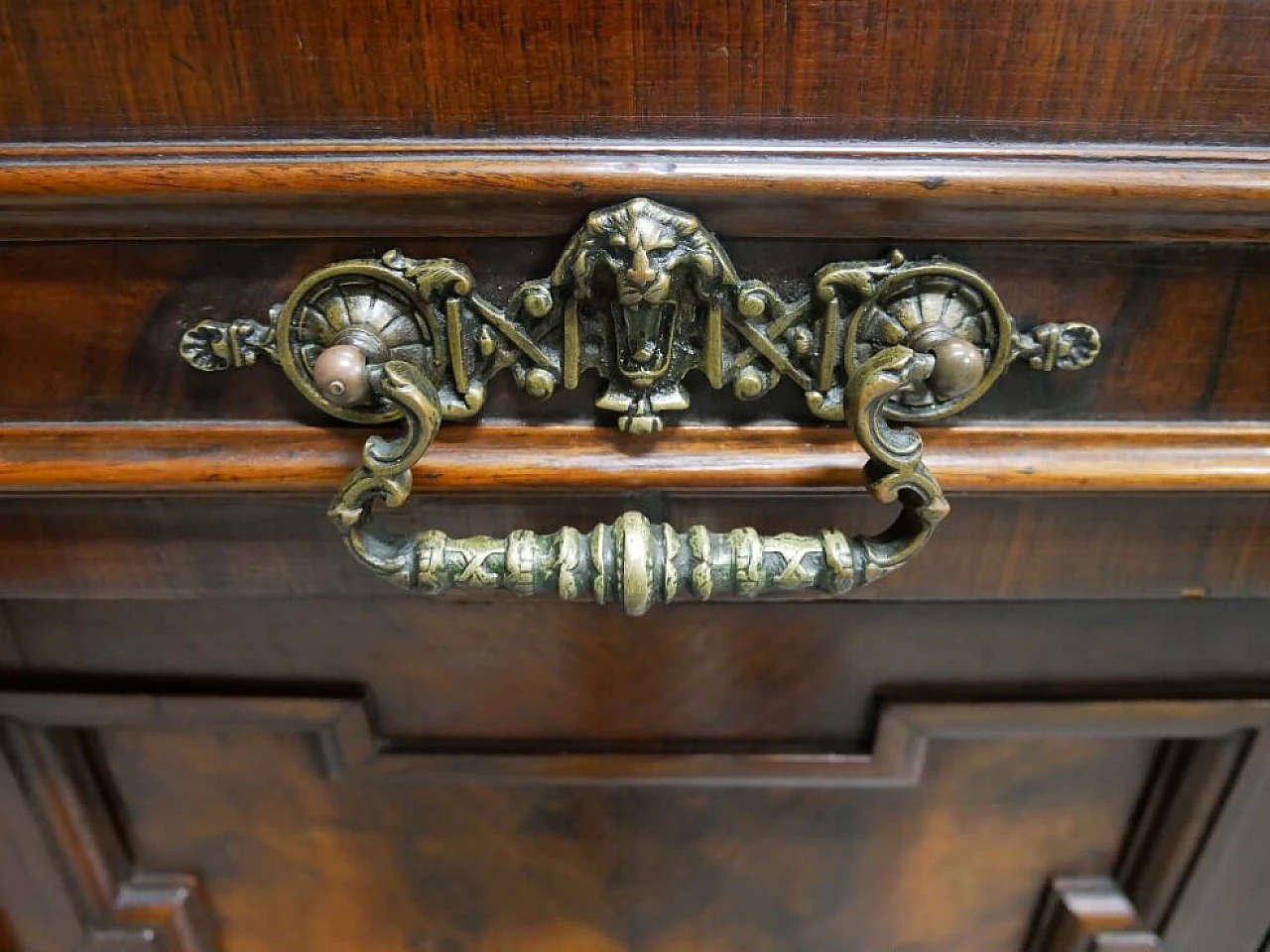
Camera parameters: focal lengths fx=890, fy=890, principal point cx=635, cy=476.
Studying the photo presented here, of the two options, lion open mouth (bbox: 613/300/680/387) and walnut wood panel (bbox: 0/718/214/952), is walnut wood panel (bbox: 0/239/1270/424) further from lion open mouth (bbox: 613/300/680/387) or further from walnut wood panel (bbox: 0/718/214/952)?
walnut wood panel (bbox: 0/718/214/952)

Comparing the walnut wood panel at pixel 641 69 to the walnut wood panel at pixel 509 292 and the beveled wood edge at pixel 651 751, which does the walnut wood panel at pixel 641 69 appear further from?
the beveled wood edge at pixel 651 751

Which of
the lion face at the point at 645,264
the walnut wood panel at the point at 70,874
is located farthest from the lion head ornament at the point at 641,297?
the walnut wood panel at the point at 70,874

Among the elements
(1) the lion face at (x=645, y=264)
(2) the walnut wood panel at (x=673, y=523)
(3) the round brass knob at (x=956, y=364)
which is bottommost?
(2) the walnut wood panel at (x=673, y=523)

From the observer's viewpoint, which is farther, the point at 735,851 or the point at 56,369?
the point at 735,851

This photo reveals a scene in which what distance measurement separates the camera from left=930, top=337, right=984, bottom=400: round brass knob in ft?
0.83

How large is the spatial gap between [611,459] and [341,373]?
8 cm

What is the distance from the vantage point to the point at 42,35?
8.8 inches

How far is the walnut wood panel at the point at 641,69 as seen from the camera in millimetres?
221

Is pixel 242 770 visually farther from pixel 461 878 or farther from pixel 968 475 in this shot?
pixel 968 475

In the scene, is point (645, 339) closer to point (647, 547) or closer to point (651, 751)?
point (647, 547)

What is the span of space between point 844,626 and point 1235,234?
184 mm

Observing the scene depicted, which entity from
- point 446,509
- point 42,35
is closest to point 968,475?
point 446,509

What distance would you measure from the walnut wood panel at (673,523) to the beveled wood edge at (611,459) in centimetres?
2

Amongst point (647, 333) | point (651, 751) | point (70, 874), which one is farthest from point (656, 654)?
point (70, 874)
